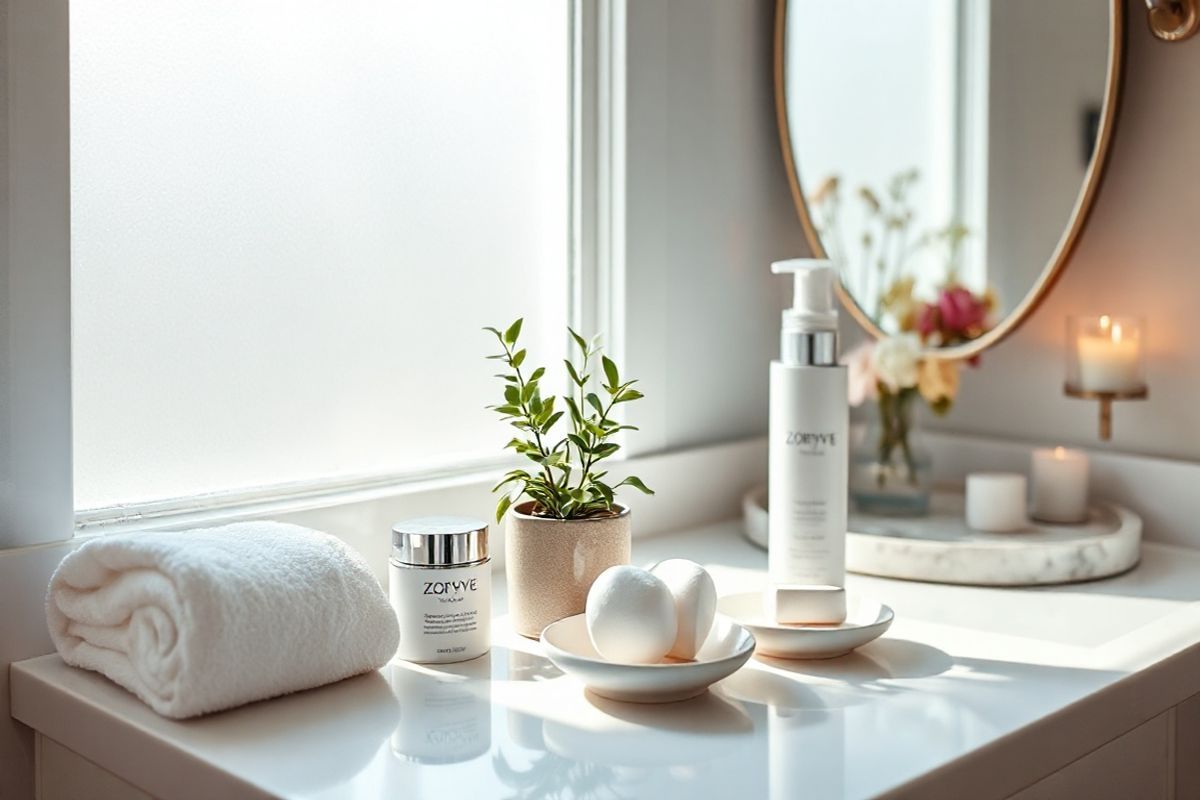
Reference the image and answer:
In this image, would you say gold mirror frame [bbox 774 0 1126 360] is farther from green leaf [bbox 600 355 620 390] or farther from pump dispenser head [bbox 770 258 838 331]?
green leaf [bbox 600 355 620 390]

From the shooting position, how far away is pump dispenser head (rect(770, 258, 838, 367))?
96 centimetres

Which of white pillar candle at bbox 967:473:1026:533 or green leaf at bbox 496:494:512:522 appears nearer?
green leaf at bbox 496:494:512:522

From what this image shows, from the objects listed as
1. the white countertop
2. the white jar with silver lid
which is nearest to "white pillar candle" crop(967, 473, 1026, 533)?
the white countertop

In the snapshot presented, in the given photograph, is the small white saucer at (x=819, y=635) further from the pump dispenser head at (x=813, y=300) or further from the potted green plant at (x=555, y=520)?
the pump dispenser head at (x=813, y=300)

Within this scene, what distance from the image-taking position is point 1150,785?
896 mm

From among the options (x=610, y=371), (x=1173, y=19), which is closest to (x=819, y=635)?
(x=610, y=371)

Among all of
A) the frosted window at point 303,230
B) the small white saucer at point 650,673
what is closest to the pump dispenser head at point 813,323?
the small white saucer at point 650,673

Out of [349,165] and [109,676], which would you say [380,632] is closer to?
[109,676]

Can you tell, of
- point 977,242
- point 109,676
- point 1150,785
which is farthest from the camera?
point 977,242

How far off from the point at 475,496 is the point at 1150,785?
0.59 m

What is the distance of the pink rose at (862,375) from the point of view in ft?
4.43

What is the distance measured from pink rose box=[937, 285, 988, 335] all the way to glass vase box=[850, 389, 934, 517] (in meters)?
0.08

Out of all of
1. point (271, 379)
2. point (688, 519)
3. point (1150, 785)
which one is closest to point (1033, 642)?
point (1150, 785)

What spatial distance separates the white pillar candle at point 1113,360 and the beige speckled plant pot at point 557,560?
58 cm
